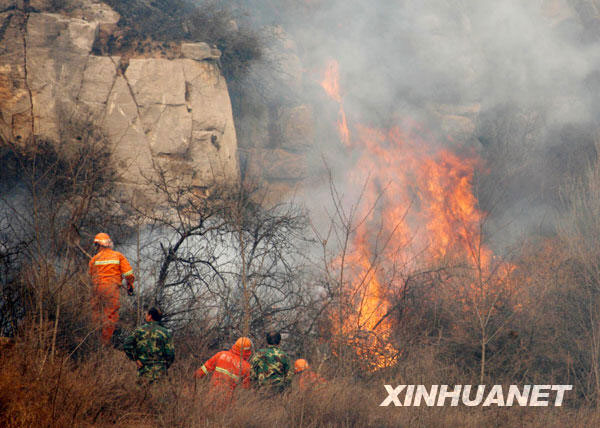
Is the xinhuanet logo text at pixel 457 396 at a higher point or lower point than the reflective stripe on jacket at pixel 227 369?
→ lower

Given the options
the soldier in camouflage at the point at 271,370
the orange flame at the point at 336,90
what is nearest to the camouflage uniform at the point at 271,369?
the soldier in camouflage at the point at 271,370

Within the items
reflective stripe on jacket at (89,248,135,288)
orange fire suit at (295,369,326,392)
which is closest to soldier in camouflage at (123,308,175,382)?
reflective stripe on jacket at (89,248,135,288)

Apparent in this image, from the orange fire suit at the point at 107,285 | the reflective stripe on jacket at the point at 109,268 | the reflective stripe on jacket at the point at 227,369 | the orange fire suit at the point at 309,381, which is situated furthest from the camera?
the reflective stripe on jacket at the point at 109,268

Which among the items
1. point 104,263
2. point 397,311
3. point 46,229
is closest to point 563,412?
point 397,311

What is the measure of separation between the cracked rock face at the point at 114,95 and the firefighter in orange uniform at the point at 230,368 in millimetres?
6811

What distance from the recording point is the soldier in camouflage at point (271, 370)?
625 cm

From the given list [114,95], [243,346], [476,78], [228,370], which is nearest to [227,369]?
[228,370]

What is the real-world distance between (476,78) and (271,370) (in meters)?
17.3

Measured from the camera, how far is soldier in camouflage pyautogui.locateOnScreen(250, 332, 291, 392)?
20.5ft

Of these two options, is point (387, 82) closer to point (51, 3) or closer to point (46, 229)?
point (51, 3)

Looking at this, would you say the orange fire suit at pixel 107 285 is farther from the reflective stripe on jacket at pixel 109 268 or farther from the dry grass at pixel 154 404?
the dry grass at pixel 154 404

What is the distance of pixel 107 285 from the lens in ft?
22.6

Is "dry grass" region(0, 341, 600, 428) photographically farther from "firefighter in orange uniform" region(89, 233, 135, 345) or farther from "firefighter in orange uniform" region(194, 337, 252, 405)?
"firefighter in orange uniform" region(89, 233, 135, 345)

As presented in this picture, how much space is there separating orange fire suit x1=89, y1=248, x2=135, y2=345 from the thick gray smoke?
11.3m
